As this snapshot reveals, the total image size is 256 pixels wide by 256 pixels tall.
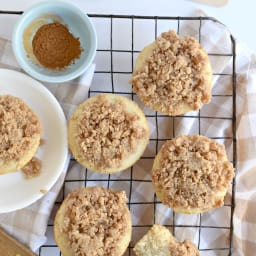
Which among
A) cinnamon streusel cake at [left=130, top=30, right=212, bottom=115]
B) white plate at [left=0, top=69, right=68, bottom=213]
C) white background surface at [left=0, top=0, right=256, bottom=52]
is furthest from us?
white background surface at [left=0, top=0, right=256, bottom=52]

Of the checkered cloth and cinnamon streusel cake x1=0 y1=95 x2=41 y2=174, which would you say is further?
the checkered cloth

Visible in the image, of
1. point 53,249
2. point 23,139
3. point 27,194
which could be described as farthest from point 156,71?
point 53,249

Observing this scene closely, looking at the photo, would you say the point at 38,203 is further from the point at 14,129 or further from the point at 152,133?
the point at 152,133

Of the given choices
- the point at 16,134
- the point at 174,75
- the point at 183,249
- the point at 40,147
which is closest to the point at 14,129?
the point at 16,134

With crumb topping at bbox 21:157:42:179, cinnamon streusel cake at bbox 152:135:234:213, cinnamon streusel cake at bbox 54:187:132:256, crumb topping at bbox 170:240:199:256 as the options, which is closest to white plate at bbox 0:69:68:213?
crumb topping at bbox 21:157:42:179

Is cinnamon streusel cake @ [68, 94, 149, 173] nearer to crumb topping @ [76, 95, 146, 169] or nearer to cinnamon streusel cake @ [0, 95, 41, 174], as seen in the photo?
crumb topping @ [76, 95, 146, 169]

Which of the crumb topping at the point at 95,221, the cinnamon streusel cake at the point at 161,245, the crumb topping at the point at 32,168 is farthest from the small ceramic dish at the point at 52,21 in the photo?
the cinnamon streusel cake at the point at 161,245
